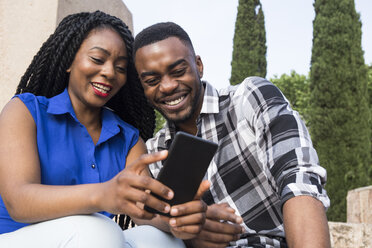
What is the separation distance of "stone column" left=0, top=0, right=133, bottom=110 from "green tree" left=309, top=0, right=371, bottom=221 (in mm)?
8957

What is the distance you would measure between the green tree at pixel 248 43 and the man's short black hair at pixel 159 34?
13.8 m

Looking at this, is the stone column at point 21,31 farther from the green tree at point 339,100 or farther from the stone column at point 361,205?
the green tree at point 339,100

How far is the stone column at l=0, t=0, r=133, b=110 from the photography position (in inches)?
126

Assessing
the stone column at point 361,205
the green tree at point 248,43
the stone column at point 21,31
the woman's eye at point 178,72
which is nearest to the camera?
the woman's eye at point 178,72

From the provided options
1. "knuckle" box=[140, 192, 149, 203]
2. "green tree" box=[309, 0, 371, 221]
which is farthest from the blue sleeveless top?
"green tree" box=[309, 0, 371, 221]

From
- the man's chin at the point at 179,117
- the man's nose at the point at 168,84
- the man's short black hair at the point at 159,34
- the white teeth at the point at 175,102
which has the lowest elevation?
the man's chin at the point at 179,117

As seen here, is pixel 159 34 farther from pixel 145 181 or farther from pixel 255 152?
pixel 145 181

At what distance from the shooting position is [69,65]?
86.9 inches

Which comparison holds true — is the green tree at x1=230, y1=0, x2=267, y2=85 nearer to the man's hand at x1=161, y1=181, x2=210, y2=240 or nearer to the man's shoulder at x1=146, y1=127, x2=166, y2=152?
the man's shoulder at x1=146, y1=127, x2=166, y2=152

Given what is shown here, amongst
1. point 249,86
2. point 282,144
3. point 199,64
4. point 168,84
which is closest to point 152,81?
point 168,84

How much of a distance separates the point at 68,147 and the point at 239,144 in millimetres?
833

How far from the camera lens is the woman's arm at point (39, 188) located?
1319mm

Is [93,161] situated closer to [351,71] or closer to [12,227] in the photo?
[12,227]

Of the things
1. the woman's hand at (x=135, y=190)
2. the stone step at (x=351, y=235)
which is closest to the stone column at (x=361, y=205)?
the stone step at (x=351, y=235)
